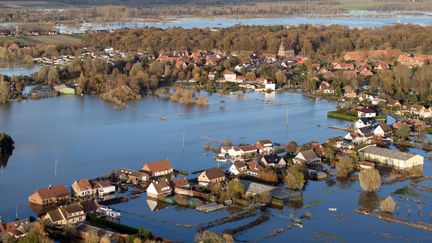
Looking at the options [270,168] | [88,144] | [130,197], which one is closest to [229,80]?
[88,144]

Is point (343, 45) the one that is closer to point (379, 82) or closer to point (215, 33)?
point (215, 33)

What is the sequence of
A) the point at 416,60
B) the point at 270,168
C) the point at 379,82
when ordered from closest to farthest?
1. the point at 270,168
2. the point at 379,82
3. the point at 416,60

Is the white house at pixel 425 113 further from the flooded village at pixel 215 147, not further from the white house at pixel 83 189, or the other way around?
the white house at pixel 83 189

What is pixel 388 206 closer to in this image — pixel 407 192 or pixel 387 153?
pixel 407 192

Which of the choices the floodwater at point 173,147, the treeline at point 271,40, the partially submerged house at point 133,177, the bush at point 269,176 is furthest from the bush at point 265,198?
the treeline at point 271,40

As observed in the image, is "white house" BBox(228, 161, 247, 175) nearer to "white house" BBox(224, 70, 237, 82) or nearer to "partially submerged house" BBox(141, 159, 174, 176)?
"partially submerged house" BBox(141, 159, 174, 176)

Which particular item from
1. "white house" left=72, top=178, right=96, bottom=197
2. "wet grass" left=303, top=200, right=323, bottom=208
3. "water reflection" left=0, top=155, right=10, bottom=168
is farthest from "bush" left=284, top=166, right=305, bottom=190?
"water reflection" left=0, top=155, right=10, bottom=168
